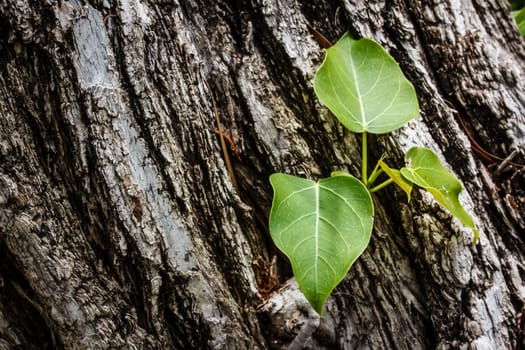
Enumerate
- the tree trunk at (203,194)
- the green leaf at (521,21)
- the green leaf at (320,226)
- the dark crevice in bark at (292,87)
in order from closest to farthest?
the green leaf at (320,226) < the tree trunk at (203,194) < the dark crevice in bark at (292,87) < the green leaf at (521,21)

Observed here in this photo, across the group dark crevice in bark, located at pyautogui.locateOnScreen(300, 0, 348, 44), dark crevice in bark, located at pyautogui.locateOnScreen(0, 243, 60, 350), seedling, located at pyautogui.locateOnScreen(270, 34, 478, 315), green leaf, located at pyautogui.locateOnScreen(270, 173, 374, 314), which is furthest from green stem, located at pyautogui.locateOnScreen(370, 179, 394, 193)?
dark crevice in bark, located at pyautogui.locateOnScreen(0, 243, 60, 350)

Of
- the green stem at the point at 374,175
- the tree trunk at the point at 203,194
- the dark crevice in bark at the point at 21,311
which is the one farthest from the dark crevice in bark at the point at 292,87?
the dark crevice in bark at the point at 21,311

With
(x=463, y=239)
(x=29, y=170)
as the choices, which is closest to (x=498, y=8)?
(x=463, y=239)

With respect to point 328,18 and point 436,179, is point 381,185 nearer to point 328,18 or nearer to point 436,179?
point 436,179

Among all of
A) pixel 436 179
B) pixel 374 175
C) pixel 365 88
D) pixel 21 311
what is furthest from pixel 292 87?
pixel 21 311

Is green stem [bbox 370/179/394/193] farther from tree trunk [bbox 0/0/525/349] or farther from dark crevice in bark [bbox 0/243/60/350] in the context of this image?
dark crevice in bark [bbox 0/243/60/350]

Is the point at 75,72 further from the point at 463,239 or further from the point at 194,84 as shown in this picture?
the point at 463,239

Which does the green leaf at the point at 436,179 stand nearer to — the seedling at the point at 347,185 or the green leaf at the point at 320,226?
the seedling at the point at 347,185

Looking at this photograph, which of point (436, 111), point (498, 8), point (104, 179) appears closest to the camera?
point (104, 179)
